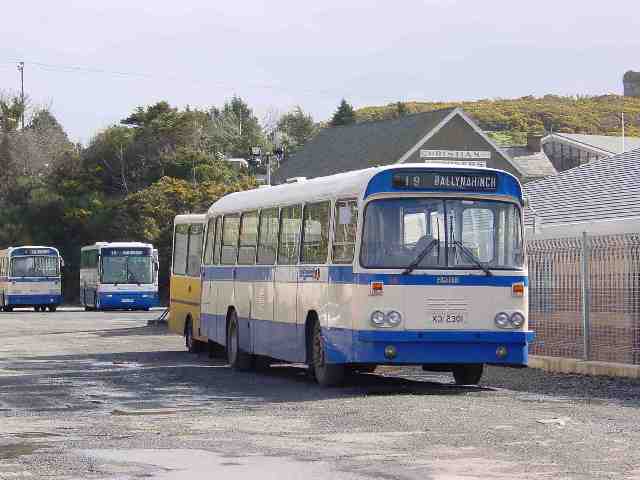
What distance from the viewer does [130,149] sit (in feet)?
298

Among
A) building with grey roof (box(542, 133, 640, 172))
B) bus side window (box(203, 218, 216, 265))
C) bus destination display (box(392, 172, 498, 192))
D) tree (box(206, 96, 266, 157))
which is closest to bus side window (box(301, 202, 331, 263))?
bus destination display (box(392, 172, 498, 192))

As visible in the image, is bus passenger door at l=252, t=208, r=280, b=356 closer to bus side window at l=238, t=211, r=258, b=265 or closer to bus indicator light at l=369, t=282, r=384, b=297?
bus side window at l=238, t=211, r=258, b=265

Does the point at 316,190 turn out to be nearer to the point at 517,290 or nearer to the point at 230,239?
the point at 517,290

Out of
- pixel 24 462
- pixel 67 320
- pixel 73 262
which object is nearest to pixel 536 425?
pixel 24 462

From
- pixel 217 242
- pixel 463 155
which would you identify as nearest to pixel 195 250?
pixel 217 242

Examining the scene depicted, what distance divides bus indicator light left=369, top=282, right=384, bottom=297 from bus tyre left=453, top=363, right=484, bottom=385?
7.44 feet

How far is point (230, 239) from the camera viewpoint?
2641cm

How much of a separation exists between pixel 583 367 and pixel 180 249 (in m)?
11.7

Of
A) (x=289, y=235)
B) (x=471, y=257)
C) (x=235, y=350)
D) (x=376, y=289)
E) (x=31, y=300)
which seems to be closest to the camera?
(x=376, y=289)

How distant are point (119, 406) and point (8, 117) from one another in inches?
3977

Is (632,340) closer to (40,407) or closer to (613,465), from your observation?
(40,407)

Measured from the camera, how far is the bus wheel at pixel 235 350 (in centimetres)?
2517

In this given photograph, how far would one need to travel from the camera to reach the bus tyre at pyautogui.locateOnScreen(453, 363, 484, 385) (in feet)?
67.9

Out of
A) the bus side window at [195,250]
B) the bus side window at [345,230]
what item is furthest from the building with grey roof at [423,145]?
the bus side window at [345,230]
